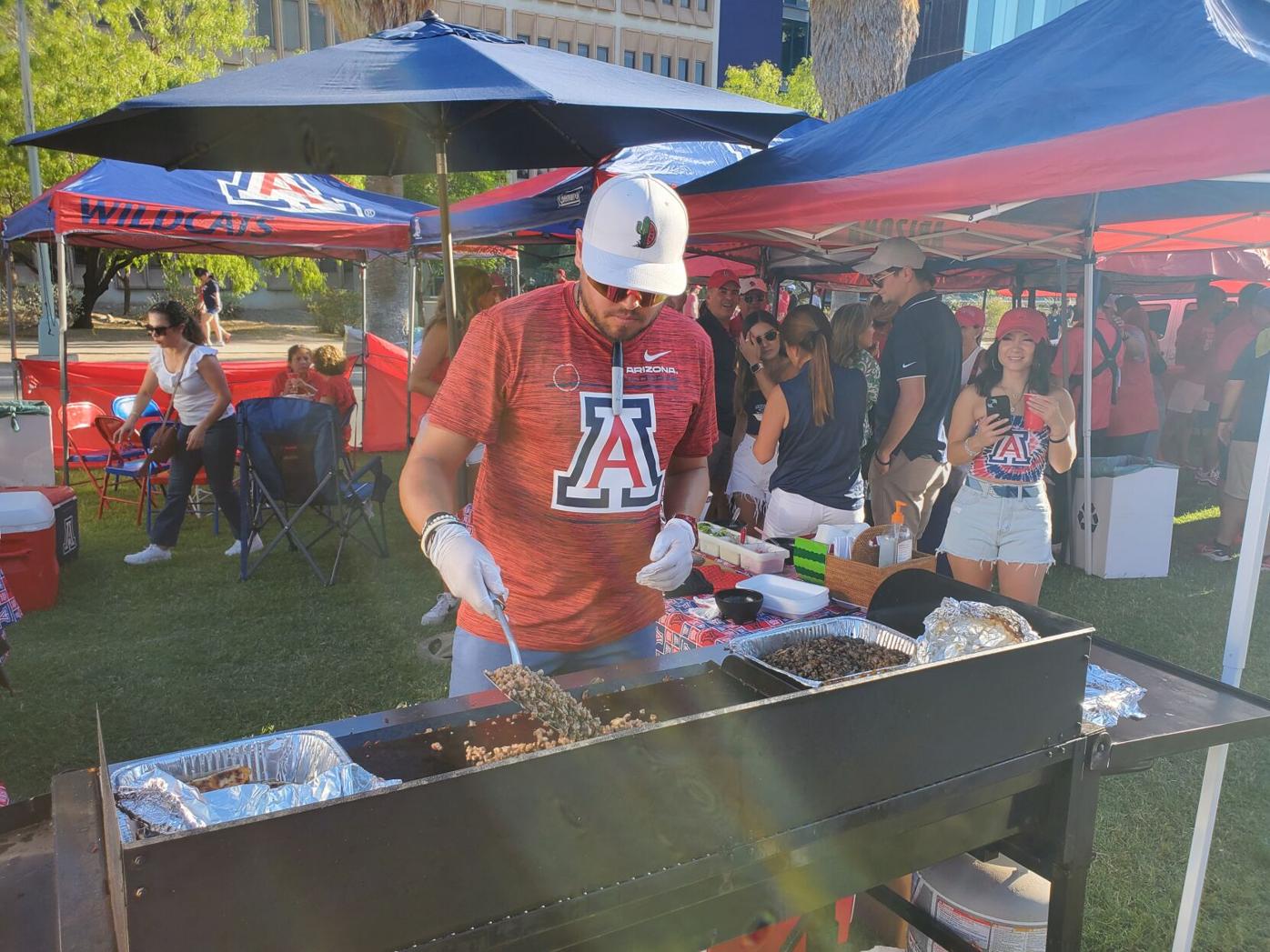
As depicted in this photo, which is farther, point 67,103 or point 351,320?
point 351,320

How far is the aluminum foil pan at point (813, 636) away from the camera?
2.22 meters

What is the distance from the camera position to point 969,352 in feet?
27.2

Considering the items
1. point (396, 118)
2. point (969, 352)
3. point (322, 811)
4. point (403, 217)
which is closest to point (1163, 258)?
point (969, 352)

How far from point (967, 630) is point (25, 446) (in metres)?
7.65

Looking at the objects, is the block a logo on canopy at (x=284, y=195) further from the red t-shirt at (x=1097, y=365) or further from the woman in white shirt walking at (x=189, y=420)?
the red t-shirt at (x=1097, y=365)

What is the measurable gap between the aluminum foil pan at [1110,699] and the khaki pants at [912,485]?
281 centimetres

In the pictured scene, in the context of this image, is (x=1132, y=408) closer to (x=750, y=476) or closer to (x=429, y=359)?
(x=750, y=476)

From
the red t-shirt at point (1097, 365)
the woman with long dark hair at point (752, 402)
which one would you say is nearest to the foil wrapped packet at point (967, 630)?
the woman with long dark hair at point (752, 402)

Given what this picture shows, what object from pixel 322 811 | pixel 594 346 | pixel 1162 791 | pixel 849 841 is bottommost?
pixel 1162 791

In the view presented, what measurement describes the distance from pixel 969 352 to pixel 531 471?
7.20 metres

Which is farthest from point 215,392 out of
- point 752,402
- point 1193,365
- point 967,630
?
point 1193,365

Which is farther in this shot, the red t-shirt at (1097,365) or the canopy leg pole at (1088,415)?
the red t-shirt at (1097,365)

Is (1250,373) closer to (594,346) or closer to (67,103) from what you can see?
(594,346)

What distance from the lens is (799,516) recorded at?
446cm
